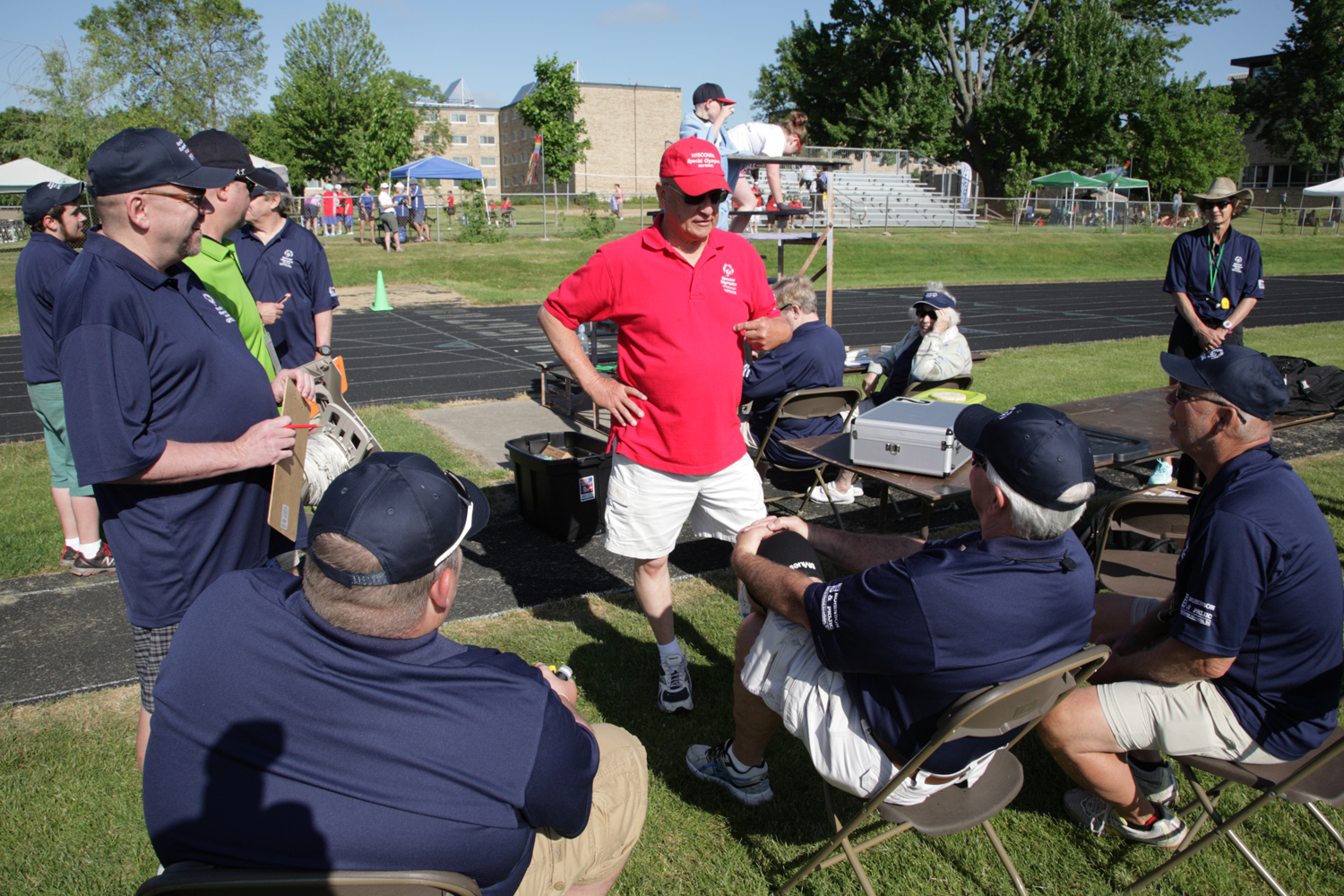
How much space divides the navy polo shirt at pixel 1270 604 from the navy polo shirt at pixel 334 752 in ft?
5.78

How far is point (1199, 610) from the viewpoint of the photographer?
2168mm

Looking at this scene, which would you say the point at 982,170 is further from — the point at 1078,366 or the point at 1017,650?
the point at 1017,650

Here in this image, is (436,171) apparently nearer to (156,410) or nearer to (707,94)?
(707,94)

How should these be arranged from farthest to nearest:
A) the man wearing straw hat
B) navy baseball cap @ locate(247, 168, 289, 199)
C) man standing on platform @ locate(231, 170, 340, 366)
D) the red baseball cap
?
the man wearing straw hat < man standing on platform @ locate(231, 170, 340, 366) < navy baseball cap @ locate(247, 168, 289, 199) < the red baseball cap

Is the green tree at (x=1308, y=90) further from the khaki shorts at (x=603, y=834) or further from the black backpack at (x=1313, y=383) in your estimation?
the khaki shorts at (x=603, y=834)

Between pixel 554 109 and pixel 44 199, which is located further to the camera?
pixel 554 109

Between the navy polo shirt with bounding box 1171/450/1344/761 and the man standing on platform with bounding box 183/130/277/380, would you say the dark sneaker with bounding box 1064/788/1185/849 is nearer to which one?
the navy polo shirt with bounding box 1171/450/1344/761

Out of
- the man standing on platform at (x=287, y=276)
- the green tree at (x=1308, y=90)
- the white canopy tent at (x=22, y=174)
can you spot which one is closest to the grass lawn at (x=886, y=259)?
the white canopy tent at (x=22, y=174)

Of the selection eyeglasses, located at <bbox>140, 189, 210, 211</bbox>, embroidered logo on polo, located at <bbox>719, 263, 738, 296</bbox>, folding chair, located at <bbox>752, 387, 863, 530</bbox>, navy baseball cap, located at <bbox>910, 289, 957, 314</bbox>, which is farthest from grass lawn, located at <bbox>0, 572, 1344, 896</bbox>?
navy baseball cap, located at <bbox>910, 289, 957, 314</bbox>

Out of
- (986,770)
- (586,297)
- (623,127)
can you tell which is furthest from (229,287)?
(623,127)

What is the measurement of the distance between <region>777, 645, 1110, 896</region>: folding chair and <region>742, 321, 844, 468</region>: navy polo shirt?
9.56 ft

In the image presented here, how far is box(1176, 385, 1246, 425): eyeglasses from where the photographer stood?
7.85 feet

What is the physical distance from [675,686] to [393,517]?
6.59 ft

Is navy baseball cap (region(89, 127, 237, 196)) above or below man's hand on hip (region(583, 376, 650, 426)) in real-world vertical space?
above
